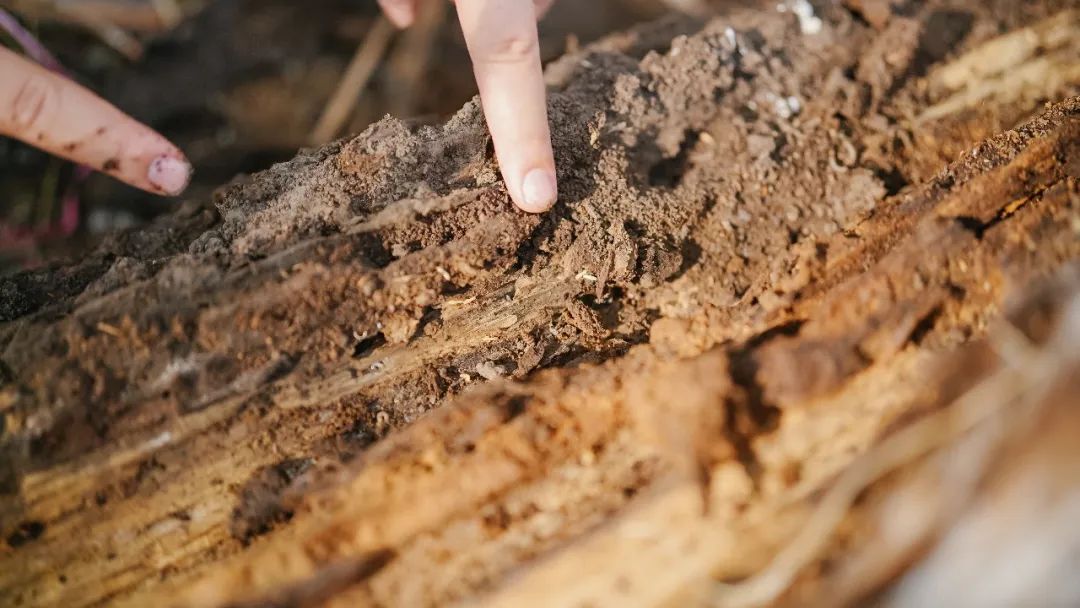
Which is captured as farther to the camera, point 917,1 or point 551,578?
point 917,1

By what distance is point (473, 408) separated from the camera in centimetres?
117

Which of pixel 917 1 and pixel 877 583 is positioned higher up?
pixel 917 1

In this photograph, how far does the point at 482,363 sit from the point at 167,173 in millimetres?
964

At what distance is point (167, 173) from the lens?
1572 millimetres

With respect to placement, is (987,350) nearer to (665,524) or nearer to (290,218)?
(665,524)

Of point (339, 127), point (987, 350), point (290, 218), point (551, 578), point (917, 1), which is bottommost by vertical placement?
point (551, 578)

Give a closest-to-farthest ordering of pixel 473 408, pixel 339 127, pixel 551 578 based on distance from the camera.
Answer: pixel 551 578 → pixel 473 408 → pixel 339 127

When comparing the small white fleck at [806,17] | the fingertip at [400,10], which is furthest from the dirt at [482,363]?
the fingertip at [400,10]

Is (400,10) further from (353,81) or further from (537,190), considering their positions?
(537,190)

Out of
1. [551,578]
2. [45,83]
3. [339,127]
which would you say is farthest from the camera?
[339,127]

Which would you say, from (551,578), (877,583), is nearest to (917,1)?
(877,583)

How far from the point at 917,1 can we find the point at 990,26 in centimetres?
18

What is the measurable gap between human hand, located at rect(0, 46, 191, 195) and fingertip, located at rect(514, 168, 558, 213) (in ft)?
3.15

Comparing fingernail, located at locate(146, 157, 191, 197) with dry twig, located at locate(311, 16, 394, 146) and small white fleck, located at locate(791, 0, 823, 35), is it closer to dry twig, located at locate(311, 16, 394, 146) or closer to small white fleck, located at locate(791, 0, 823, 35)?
dry twig, located at locate(311, 16, 394, 146)
